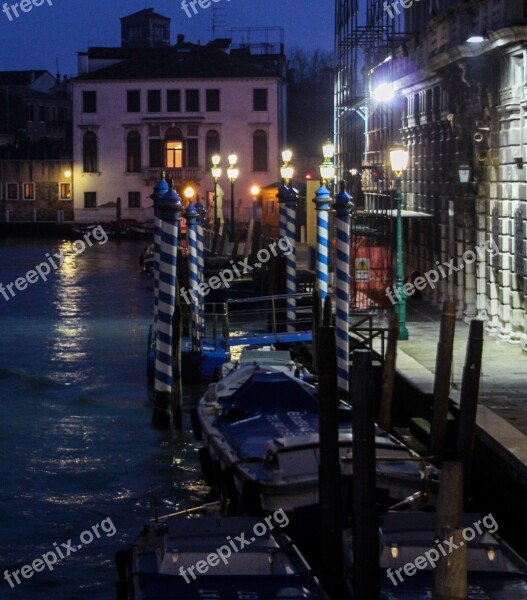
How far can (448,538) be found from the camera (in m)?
6.32

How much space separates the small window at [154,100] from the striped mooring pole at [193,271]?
38.7 metres

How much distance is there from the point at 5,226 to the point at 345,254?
47.9m

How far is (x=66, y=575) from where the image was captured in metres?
10.7

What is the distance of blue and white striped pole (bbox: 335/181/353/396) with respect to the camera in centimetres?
1583

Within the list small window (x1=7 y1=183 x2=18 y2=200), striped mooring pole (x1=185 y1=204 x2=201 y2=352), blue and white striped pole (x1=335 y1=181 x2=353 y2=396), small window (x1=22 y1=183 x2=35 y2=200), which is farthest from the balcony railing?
blue and white striped pole (x1=335 y1=181 x2=353 y2=396)

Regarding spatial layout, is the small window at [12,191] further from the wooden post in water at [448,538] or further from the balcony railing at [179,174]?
the wooden post in water at [448,538]

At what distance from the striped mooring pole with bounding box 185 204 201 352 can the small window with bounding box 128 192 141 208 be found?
3905 cm

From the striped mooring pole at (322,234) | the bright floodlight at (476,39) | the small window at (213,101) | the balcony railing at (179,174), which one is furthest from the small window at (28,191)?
the bright floodlight at (476,39)

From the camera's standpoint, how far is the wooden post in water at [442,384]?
12.4m

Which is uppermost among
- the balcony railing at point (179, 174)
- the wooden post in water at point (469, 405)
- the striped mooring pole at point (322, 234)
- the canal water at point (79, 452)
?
the balcony railing at point (179, 174)

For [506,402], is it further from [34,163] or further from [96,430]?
[34,163]

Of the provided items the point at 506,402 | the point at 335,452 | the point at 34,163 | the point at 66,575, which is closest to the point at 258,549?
the point at 335,452

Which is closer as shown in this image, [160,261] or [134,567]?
[134,567]

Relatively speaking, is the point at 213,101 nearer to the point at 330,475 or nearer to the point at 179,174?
the point at 179,174
